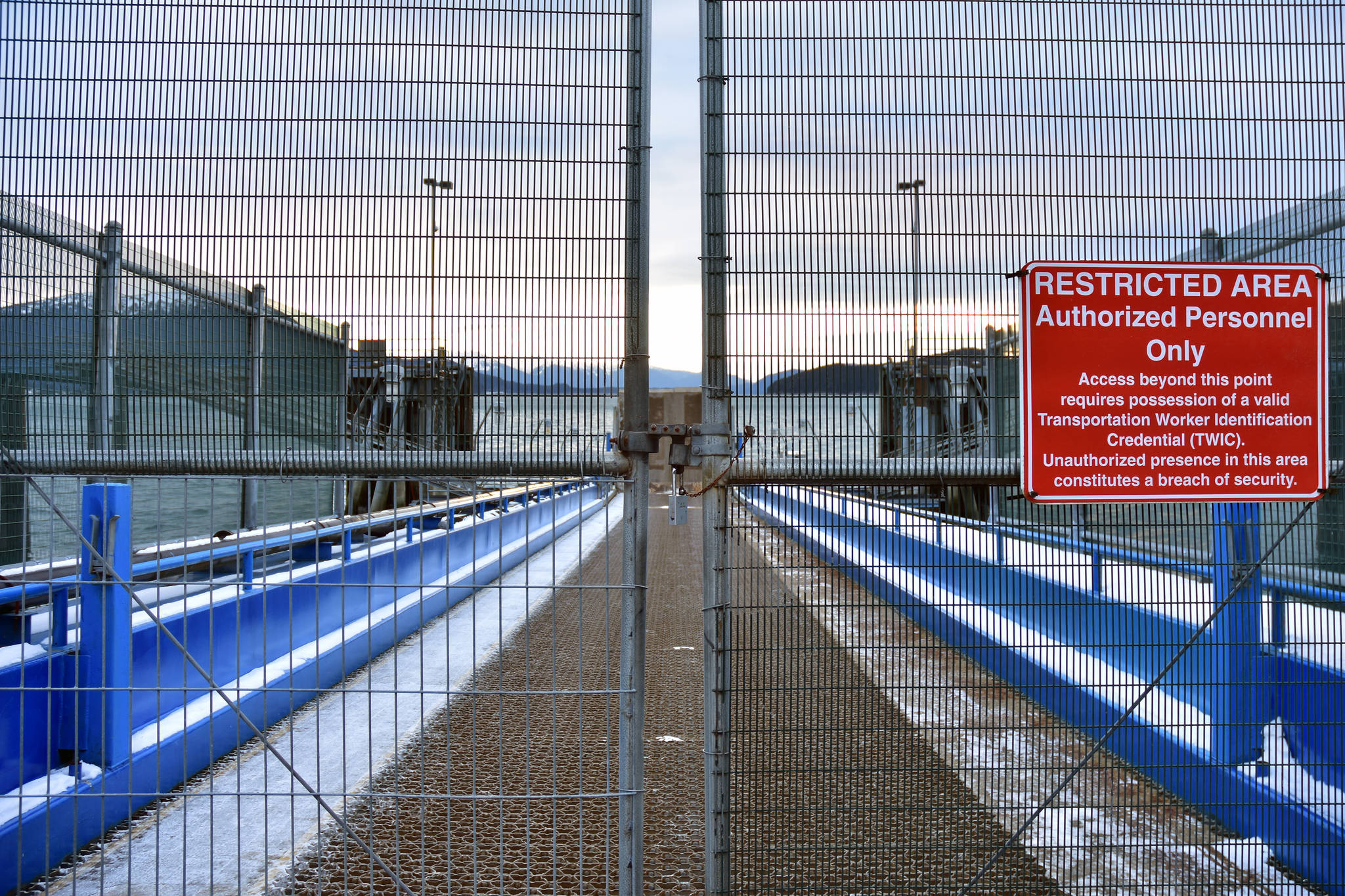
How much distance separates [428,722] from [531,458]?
3.95 meters

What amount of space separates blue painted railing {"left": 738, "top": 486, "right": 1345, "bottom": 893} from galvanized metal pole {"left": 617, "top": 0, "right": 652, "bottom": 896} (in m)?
0.50

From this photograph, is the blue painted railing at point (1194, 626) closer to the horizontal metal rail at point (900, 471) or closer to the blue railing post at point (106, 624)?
the horizontal metal rail at point (900, 471)

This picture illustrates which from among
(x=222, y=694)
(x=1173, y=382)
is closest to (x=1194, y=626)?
(x=1173, y=382)

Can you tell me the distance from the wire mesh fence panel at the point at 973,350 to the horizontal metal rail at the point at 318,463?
2.14 feet

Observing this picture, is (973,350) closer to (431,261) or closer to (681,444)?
(681,444)

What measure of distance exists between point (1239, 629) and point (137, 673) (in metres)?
5.96

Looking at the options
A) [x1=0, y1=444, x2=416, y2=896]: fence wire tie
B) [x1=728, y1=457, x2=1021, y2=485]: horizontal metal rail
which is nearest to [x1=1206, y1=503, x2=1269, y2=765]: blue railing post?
[x1=728, y1=457, x2=1021, y2=485]: horizontal metal rail

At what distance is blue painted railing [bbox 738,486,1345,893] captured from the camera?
3930 mm

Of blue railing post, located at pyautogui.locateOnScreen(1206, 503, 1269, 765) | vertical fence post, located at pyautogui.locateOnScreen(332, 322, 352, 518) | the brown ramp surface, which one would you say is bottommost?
the brown ramp surface

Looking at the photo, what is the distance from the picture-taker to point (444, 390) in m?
4.01

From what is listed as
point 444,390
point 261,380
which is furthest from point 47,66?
point 444,390

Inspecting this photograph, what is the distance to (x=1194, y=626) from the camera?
432 centimetres

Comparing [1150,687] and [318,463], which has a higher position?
[318,463]

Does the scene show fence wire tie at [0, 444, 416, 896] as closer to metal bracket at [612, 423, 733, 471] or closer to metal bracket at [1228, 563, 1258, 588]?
metal bracket at [612, 423, 733, 471]
